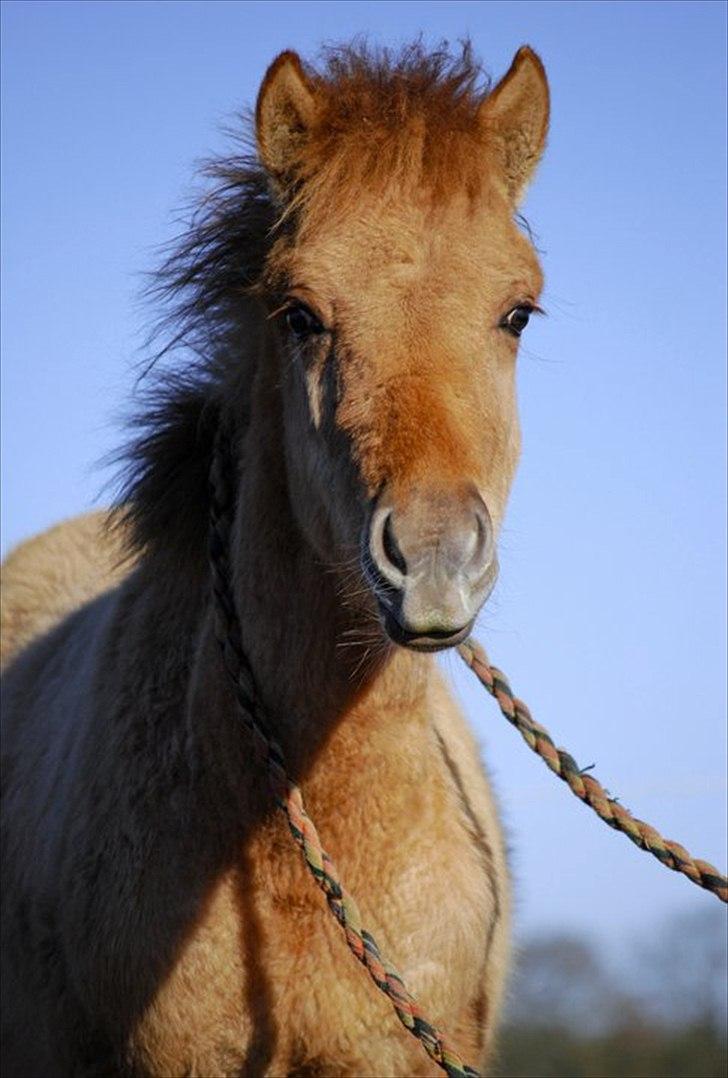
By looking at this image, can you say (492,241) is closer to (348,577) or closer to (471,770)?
(348,577)

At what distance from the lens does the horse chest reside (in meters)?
4.20

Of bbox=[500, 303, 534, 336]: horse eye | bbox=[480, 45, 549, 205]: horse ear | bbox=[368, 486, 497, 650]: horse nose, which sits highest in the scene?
bbox=[480, 45, 549, 205]: horse ear

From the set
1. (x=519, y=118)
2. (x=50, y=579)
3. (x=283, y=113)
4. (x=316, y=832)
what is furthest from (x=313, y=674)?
(x=50, y=579)

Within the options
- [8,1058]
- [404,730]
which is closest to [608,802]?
[404,730]

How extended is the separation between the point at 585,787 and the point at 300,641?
2.76 feet

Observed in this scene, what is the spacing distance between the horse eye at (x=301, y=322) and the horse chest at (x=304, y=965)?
4.06ft

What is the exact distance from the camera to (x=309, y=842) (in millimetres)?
4156

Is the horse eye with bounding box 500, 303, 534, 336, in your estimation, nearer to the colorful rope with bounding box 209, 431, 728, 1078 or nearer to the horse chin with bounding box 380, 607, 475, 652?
the colorful rope with bounding box 209, 431, 728, 1078

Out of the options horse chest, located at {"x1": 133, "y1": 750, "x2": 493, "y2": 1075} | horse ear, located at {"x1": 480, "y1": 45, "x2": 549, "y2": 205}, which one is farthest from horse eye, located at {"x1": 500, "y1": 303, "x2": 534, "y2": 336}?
horse chest, located at {"x1": 133, "y1": 750, "x2": 493, "y2": 1075}

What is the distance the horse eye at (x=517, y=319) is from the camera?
418cm

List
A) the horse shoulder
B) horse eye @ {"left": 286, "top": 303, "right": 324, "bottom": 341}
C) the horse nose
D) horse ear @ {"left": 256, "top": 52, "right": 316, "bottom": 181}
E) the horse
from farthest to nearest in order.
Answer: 1. the horse shoulder
2. horse ear @ {"left": 256, "top": 52, "right": 316, "bottom": 181}
3. horse eye @ {"left": 286, "top": 303, "right": 324, "bottom": 341}
4. the horse
5. the horse nose

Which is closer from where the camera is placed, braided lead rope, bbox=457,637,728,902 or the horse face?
the horse face

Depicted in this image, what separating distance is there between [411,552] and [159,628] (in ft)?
5.35

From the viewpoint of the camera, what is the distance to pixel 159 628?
4.91 m
